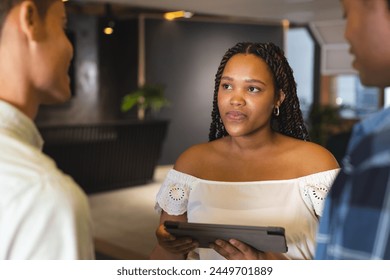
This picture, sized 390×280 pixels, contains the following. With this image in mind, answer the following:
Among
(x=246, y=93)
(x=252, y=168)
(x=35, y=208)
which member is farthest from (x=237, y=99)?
(x=35, y=208)

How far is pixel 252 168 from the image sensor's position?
1187 millimetres

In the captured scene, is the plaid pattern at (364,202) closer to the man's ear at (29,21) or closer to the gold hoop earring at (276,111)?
the man's ear at (29,21)

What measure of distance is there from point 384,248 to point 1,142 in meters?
0.43

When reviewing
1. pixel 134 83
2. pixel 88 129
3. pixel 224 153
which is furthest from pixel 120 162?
pixel 224 153

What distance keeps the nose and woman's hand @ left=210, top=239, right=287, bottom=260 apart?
0.29 m

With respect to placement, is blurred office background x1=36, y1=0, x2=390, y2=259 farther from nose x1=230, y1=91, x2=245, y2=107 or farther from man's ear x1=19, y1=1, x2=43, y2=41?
man's ear x1=19, y1=1, x2=43, y2=41

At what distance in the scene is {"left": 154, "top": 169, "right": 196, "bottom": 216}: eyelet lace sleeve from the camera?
117 centimetres

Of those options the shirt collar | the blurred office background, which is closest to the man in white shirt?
the shirt collar

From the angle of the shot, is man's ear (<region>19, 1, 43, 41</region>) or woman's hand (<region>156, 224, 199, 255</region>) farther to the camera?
woman's hand (<region>156, 224, 199, 255</region>)

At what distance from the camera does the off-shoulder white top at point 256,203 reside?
3.63 ft

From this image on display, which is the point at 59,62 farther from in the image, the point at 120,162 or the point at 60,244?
the point at 120,162

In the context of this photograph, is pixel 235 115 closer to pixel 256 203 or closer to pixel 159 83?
pixel 256 203

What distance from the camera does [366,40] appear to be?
2.08ft

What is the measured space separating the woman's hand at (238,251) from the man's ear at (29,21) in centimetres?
54
